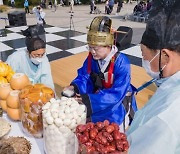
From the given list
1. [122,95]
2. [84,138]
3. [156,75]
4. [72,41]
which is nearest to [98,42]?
[122,95]

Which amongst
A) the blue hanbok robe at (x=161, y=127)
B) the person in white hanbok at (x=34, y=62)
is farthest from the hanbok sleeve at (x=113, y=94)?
the blue hanbok robe at (x=161, y=127)

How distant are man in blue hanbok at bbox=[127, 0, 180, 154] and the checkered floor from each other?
2.84 m

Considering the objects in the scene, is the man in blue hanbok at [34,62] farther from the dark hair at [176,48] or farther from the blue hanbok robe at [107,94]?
the dark hair at [176,48]

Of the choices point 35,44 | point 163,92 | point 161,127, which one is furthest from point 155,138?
point 35,44

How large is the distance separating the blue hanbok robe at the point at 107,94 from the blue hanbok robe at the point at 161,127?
1.84 ft

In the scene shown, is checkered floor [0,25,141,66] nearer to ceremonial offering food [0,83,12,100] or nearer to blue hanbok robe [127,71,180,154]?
ceremonial offering food [0,83,12,100]

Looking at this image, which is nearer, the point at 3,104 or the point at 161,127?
the point at 161,127

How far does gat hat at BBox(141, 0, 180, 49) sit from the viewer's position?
0.67m

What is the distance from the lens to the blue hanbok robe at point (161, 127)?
0.61 meters

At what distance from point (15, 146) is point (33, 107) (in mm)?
181

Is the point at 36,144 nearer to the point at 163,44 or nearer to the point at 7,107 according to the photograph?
the point at 7,107

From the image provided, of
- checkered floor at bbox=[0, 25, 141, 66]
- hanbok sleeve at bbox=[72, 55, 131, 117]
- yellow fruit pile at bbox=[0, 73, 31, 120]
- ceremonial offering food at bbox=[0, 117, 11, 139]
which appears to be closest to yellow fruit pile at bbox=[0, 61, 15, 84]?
yellow fruit pile at bbox=[0, 73, 31, 120]

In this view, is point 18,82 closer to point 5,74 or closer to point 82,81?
point 5,74

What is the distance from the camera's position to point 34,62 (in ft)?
5.28
